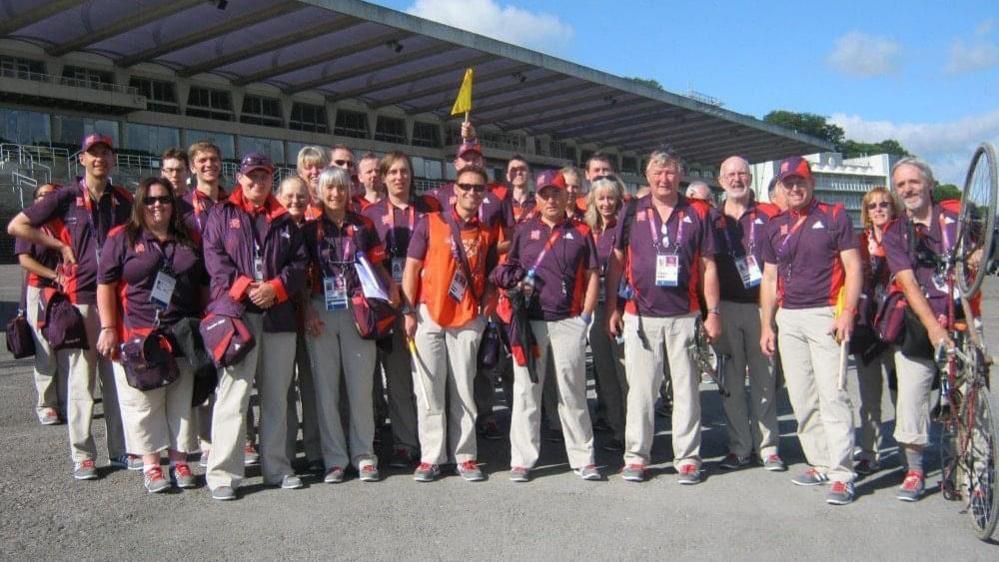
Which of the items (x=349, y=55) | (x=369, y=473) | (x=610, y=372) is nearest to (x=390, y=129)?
(x=349, y=55)

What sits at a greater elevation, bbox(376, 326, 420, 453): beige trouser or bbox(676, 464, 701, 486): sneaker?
bbox(376, 326, 420, 453): beige trouser

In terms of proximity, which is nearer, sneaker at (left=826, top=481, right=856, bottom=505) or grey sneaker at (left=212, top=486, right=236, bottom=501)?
sneaker at (left=826, top=481, right=856, bottom=505)

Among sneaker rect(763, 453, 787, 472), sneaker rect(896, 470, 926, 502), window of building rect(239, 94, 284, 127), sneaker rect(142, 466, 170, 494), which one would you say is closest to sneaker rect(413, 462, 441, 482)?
sneaker rect(142, 466, 170, 494)

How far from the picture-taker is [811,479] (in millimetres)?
5395

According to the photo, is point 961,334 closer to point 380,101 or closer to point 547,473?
point 547,473

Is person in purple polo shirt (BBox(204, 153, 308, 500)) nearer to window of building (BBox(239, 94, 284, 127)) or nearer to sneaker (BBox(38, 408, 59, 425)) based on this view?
sneaker (BBox(38, 408, 59, 425))

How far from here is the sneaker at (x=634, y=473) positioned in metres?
5.52

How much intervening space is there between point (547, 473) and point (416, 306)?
1.51 m

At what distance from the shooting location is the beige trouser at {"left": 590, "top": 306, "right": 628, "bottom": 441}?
267 inches

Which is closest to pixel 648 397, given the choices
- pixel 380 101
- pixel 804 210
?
pixel 804 210

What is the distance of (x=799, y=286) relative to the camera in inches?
211

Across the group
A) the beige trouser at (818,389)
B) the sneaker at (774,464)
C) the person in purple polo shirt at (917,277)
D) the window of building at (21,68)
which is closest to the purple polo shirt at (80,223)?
the beige trouser at (818,389)

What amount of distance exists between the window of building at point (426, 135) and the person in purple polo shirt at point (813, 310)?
145 ft

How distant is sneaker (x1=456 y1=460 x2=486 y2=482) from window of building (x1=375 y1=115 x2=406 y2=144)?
4152 centimetres
